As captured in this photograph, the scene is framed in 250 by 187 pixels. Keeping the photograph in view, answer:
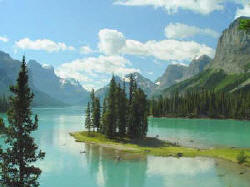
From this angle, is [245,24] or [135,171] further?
[135,171]

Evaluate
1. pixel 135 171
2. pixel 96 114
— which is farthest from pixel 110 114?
pixel 135 171

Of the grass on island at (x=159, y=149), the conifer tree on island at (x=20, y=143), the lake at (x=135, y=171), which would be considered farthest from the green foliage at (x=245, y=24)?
the grass on island at (x=159, y=149)

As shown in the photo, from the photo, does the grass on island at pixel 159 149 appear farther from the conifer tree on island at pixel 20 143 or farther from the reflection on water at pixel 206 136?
the conifer tree on island at pixel 20 143

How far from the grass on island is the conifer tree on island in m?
50.2

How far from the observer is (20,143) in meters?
31.2

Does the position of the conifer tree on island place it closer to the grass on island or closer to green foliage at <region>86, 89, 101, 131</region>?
the grass on island

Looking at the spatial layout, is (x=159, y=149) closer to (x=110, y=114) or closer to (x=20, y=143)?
(x=110, y=114)

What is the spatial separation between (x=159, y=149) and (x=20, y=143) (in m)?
58.1

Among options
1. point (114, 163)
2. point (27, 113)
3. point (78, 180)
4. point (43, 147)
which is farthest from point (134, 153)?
point (27, 113)

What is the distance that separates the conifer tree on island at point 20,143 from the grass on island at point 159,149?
1977 inches

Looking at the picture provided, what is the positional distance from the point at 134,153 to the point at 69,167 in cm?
1901

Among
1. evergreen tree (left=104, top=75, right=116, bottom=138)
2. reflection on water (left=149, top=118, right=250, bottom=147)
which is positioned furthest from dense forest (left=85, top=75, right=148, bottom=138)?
reflection on water (left=149, top=118, right=250, bottom=147)

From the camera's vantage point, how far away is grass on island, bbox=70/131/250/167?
76750 mm

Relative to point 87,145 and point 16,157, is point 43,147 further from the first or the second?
point 16,157
